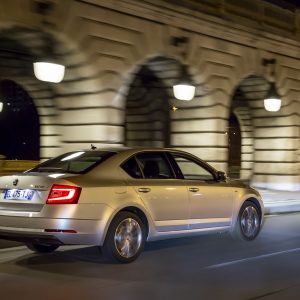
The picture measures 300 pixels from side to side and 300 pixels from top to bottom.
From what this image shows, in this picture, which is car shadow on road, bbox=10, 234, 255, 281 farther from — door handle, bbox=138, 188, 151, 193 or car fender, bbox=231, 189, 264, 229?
door handle, bbox=138, 188, 151, 193

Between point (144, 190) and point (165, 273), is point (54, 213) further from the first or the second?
point (165, 273)

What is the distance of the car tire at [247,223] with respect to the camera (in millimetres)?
9739

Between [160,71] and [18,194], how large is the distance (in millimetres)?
9868

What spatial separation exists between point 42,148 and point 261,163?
25.0 feet

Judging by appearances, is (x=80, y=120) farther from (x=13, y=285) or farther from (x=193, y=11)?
(x=13, y=285)

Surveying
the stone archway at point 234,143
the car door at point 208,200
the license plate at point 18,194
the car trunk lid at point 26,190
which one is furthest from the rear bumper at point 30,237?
the stone archway at point 234,143

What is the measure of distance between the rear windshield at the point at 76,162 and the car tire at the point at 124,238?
758 mm

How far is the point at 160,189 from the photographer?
27.2ft

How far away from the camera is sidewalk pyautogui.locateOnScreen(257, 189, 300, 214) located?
1488 centimetres

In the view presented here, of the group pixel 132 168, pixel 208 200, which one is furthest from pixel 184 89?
pixel 132 168

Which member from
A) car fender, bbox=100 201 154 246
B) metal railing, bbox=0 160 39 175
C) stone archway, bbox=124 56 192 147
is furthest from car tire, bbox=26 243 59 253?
stone archway, bbox=124 56 192 147

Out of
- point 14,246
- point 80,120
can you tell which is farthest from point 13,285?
point 80,120

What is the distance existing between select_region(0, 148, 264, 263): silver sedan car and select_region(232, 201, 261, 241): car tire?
12.6 inches

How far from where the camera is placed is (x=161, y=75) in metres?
17.1
